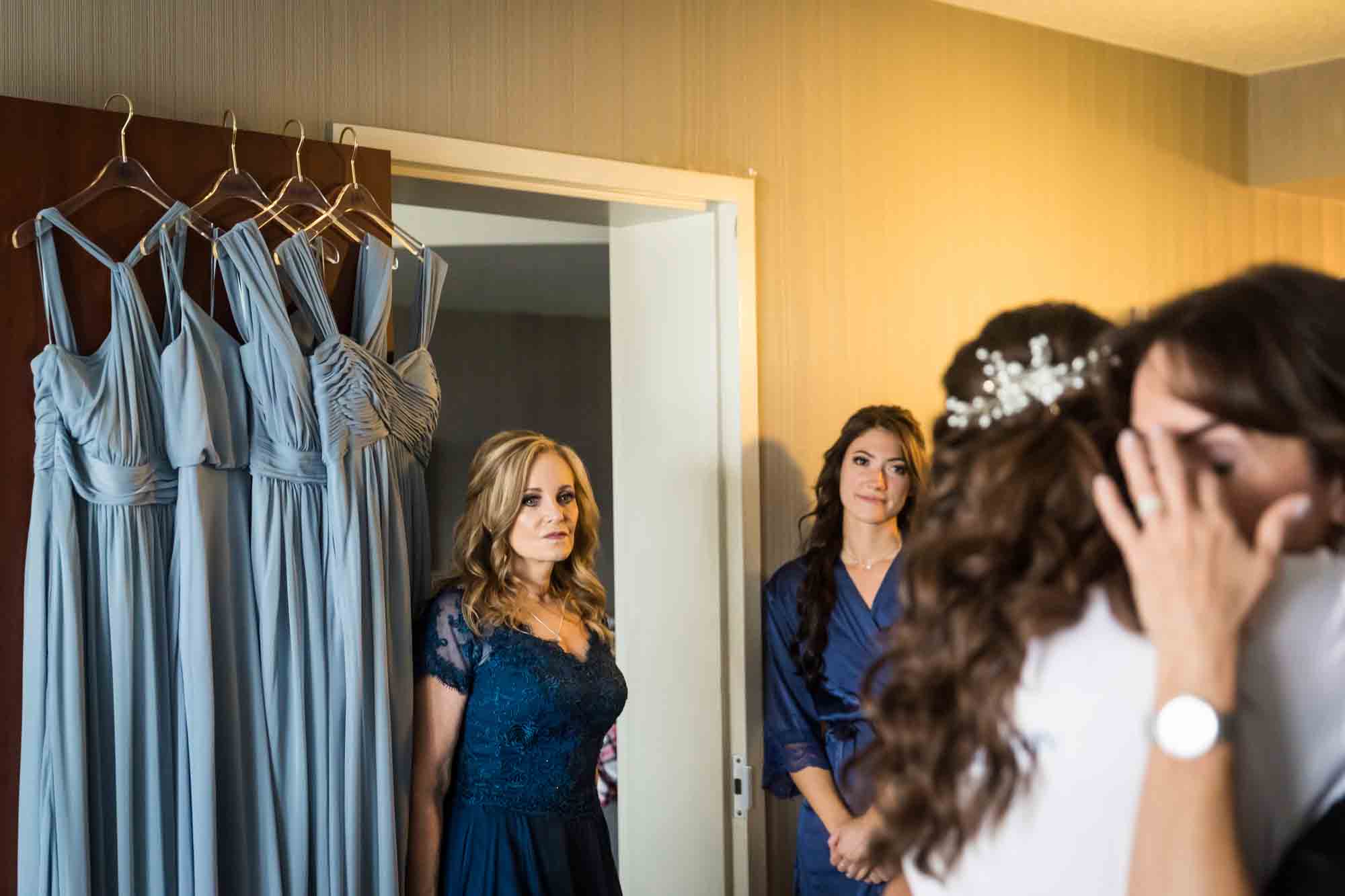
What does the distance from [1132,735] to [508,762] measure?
1659 mm

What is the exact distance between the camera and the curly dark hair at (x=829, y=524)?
287cm

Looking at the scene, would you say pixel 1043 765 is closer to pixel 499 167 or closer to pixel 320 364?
pixel 320 364

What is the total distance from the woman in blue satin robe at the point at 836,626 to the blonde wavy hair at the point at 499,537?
44 cm

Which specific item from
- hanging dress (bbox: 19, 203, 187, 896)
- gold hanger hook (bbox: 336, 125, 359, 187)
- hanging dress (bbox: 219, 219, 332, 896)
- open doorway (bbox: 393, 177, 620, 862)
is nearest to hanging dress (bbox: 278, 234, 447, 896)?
hanging dress (bbox: 219, 219, 332, 896)

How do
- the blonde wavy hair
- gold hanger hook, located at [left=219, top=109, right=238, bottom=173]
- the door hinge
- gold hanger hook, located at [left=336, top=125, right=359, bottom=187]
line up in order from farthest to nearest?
the door hinge → the blonde wavy hair → gold hanger hook, located at [left=336, top=125, right=359, bottom=187] → gold hanger hook, located at [left=219, top=109, right=238, bottom=173]

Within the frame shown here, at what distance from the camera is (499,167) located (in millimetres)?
2650

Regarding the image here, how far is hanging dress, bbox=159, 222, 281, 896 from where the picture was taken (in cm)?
204

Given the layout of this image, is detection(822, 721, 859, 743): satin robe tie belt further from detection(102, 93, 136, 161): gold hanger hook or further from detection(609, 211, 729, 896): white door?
detection(102, 93, 136, 161): gold hanger hook

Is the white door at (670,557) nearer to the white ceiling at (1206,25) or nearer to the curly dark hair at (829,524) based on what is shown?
the curly dark hair at (829,524)

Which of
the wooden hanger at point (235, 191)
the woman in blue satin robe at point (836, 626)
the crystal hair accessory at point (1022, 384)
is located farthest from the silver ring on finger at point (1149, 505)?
the woman in blue satin robe at point (836, 626)

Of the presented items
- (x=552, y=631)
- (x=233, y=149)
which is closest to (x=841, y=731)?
(x=552, y=631)

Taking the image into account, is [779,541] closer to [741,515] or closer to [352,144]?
[741,515]

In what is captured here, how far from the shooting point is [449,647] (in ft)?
8.09

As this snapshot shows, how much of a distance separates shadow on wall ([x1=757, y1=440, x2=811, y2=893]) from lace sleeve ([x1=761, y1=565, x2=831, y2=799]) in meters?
0.11
